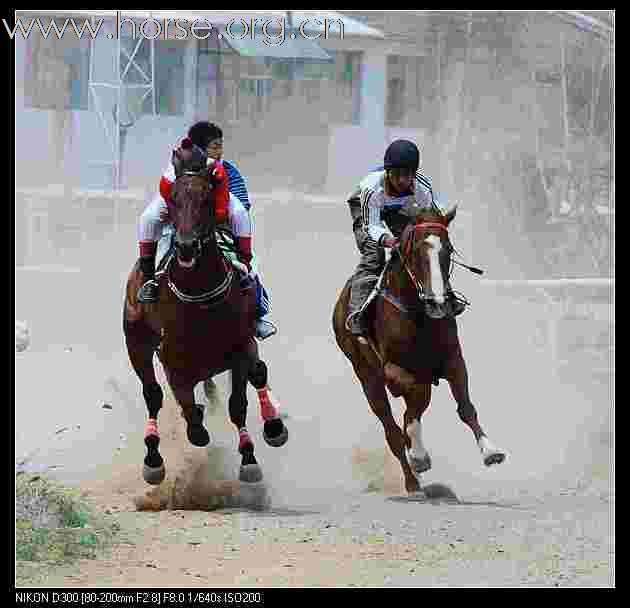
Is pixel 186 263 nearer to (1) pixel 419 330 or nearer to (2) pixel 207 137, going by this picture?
(2) pixel 207 137

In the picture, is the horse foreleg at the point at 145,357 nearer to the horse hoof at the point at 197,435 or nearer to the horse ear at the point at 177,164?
the horse hoof at the point at 197,435

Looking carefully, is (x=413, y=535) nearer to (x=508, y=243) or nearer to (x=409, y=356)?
(x=409, y=356)

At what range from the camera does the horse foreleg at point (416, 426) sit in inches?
506

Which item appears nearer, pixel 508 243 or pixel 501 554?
pixel 501 554

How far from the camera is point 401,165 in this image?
13055 millimetres

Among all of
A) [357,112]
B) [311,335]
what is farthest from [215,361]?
[357,112]

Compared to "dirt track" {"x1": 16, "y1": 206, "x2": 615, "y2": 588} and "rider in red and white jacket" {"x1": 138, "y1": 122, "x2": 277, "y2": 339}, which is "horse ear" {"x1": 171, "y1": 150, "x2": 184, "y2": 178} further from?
"dirt track" {"x1": 16, "y1": 206, "x2": 615, "y2": 588}

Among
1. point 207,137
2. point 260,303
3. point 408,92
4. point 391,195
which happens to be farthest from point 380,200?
point 408,92

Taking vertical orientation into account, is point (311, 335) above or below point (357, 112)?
below

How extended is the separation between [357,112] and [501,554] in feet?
63.0

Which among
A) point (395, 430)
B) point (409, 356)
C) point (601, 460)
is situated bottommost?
point (601, 460)

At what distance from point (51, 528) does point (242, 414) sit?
1830 mm

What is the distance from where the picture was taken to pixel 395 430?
14.4 m
